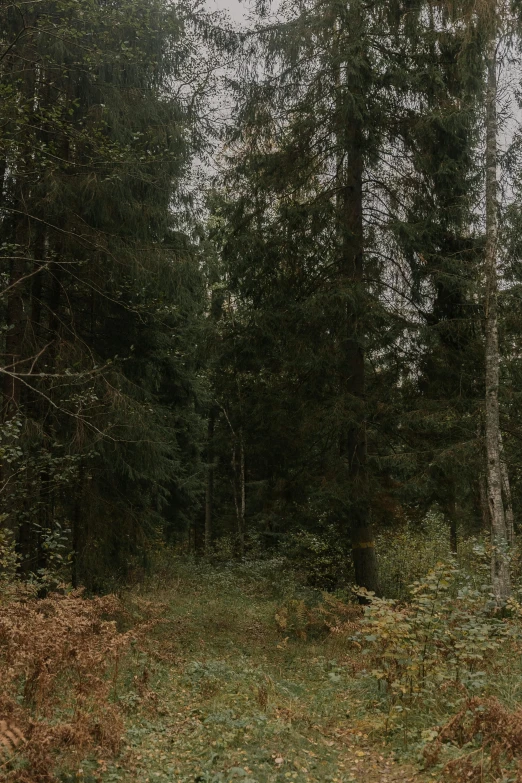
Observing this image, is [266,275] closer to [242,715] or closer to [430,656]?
[430,656]

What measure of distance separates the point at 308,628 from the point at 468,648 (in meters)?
4.46

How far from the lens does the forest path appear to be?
4.99 m

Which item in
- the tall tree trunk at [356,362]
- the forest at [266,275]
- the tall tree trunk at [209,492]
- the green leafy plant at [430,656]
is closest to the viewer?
the green leafy plant at [430,656]

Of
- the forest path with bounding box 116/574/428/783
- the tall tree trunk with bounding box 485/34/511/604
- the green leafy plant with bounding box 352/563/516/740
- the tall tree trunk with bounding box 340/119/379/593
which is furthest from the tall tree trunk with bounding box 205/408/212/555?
the green leafy plant with bounding box 352/563/516/740

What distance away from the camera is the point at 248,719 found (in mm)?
5859

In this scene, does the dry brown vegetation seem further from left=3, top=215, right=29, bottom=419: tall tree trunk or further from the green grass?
left=3, top=215, right=29, bottom=419: tall tree trunk

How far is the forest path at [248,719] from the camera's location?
499 cm

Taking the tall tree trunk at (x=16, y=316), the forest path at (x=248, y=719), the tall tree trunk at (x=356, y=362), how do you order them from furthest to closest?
1. the tall tree trunk at (x=356, y=362)
2. the tall tree trunk at (x=16, y=316)
3. the forest path at (x=248, y=719)

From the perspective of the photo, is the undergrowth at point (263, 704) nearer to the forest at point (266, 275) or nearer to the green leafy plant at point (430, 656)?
the green leafy plant at point (430, 656)

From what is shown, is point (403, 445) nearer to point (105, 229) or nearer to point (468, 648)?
point (468, 648)

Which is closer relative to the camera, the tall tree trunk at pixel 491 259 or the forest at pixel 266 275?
the forest at pixel 266 275

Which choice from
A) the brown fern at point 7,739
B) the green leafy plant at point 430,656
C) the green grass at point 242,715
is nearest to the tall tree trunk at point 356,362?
the green grass at point 242,715

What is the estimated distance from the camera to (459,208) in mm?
10852

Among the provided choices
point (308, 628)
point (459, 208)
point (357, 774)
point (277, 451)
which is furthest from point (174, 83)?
point (357, 774)
